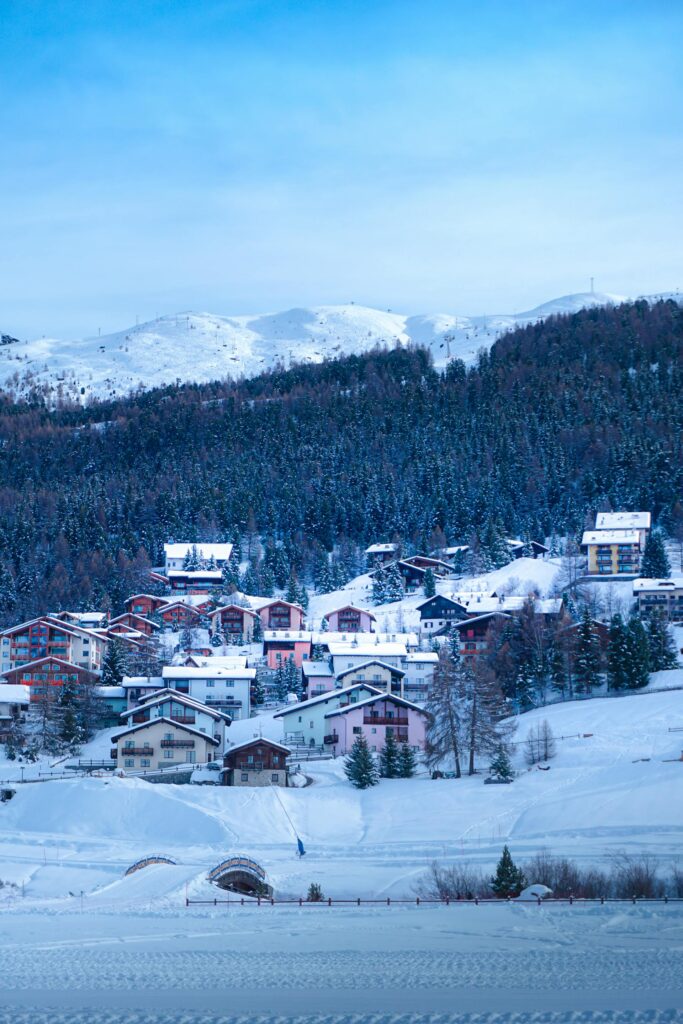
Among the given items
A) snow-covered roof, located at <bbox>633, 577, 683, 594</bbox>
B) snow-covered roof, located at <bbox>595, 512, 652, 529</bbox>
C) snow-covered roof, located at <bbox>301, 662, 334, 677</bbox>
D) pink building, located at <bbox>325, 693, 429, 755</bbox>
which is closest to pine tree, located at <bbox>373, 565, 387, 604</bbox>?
snow-covered roof, located at <bbox>595, 512, 652, 529</bbox>

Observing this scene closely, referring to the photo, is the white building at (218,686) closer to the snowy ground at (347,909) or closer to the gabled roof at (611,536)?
the snowy ground at (347,909)

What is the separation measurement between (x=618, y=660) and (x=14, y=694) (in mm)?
29413

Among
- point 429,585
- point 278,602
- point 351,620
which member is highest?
point 429,585

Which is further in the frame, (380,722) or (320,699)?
(320,699)

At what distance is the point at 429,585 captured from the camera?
8525 centimetres

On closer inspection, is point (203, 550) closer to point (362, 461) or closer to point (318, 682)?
point (362, 461)

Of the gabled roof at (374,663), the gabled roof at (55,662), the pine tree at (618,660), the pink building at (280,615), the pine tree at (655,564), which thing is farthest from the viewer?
the pink building at (280,615)

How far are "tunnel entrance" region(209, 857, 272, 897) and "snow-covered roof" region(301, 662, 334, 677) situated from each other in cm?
3294

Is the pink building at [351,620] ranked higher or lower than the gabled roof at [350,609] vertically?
Result: lower

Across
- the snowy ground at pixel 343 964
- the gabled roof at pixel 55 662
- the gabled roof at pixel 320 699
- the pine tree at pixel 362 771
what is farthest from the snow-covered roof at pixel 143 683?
the snowy ground at pixel 343 964

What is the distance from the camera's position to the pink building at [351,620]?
78.9m

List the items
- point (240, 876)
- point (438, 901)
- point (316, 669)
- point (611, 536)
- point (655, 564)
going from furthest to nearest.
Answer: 1. point (611, 536)
2. point (655, 564)
3. point (316, 669)
4. point (240, 876)
5. point (438, 901)

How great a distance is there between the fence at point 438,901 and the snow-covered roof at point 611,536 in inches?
2339

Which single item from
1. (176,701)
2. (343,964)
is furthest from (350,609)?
(343,964)
